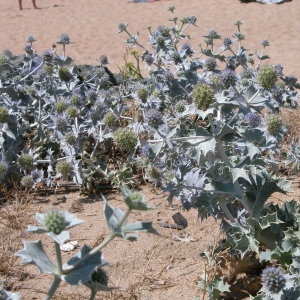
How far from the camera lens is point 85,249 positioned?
5.21 ft

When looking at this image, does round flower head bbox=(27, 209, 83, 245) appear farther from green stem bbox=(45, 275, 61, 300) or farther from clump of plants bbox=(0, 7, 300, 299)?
clump of plants bbox=(0, 7, 300, 299)

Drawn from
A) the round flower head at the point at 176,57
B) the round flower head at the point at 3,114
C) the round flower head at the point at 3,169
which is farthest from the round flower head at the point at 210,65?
the round flower head at the point at 3,169

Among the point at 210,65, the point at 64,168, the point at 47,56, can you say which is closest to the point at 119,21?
the point at 47,56

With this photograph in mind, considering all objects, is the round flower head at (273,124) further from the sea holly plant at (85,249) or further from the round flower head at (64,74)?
the round flower head at (64,74)

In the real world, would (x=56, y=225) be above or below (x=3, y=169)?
above

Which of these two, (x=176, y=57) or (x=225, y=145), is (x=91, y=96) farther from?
Answer: (x=225, y=145)

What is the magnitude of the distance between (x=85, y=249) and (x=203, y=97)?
0.81m

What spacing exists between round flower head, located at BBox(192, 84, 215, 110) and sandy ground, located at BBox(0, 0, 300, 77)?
6.47 metres

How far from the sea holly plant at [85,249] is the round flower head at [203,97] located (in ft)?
2.30

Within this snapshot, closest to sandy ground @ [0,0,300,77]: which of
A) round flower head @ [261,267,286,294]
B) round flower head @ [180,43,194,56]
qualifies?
round flower head @ [180,43,194,56]

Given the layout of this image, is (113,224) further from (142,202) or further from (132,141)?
(132,141)

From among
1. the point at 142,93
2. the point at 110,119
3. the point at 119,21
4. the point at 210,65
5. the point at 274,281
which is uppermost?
the point at 210,65

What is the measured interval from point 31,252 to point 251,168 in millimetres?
962

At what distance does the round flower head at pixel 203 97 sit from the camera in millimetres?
2144
